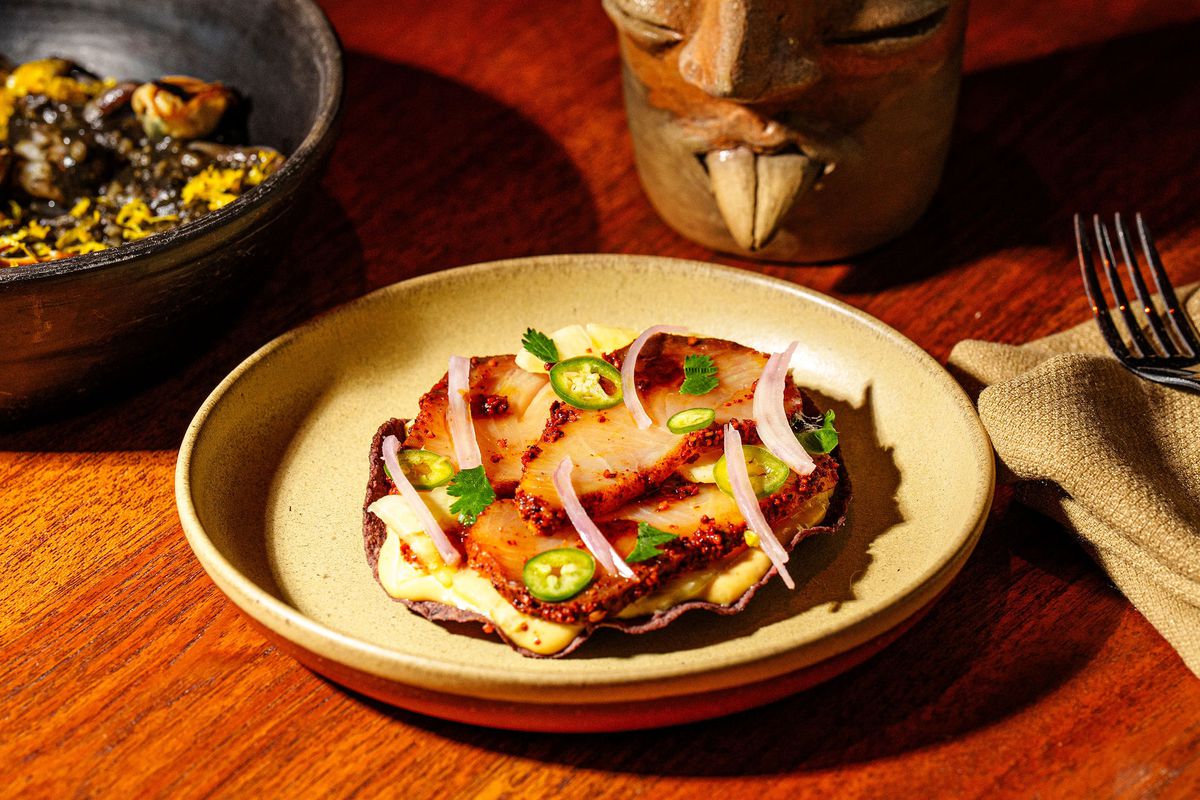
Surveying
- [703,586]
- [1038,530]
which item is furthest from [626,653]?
[1038,530]

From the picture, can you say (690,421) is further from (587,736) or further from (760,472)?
(587,736)

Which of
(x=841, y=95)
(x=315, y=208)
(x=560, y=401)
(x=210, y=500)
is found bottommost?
(x=315, y=208)

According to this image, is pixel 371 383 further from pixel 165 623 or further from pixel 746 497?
pixel 746 497

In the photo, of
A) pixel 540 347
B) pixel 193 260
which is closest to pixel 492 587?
pixel 540 347

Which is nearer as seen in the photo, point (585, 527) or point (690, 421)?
point (585, 527)

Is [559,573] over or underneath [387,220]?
over

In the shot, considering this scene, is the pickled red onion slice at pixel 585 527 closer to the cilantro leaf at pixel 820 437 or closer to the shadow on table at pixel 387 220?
the cilantro leaf at pixel 820 437
